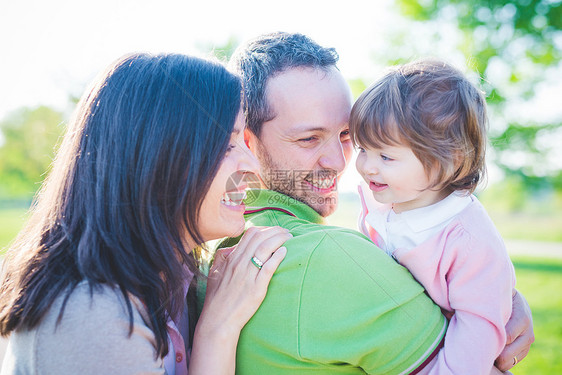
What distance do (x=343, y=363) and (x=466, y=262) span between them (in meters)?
0.60

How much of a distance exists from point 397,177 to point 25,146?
22929 millimetres

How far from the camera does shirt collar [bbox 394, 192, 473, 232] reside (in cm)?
186

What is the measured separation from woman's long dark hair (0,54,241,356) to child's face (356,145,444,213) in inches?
27.9

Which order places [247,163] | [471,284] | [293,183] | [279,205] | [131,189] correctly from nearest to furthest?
[131,189] < [471,284] < [247,163] < [279,205] < [293,183]

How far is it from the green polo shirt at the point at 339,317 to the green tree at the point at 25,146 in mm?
18071

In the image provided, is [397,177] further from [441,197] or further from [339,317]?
[339,317]

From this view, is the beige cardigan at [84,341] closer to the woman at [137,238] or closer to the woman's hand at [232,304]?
the woman at [137,238]

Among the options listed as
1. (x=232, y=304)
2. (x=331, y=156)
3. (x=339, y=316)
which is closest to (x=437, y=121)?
(x=331, y=156)

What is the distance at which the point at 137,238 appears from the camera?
1573 millimetres

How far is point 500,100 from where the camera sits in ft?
34.2

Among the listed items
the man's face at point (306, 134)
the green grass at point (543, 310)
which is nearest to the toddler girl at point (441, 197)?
the man's face at point (306, 134)

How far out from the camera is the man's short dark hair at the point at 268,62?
2434 mm

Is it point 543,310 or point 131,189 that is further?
point 543,310

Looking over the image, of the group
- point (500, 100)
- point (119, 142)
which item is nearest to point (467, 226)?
point (119, 142)
